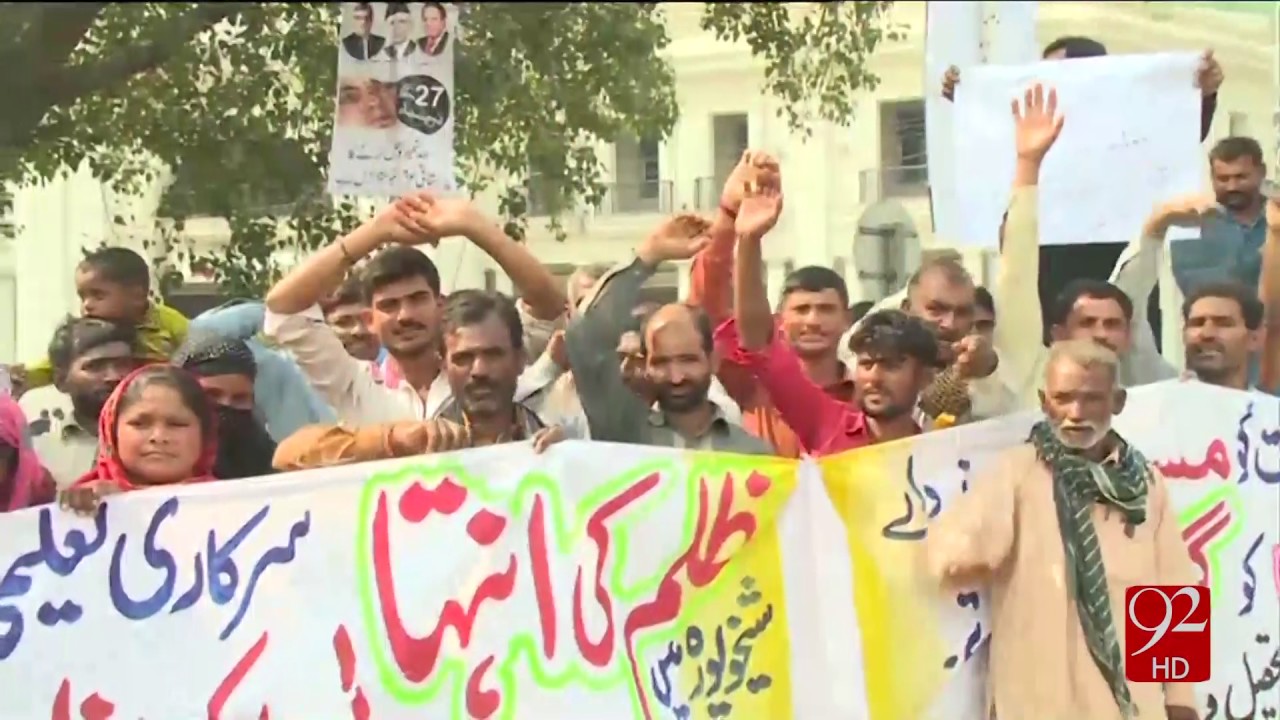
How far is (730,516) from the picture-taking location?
3863 mm

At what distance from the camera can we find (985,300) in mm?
5125

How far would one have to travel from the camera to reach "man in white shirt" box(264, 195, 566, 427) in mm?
4008

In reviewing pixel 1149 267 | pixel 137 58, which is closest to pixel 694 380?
pixel 1149 267

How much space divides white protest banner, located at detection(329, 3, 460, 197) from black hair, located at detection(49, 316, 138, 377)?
32.0 inches

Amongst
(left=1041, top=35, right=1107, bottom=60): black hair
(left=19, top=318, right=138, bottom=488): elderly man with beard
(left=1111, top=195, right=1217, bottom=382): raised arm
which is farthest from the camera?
(left=1041, top=35, right=1107, bottom=60): black hair

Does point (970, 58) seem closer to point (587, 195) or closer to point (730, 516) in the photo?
point (587, 195)

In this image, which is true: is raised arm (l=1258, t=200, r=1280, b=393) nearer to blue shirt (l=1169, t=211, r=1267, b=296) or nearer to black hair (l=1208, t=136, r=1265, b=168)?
blue shirt (l=1169, t=211, r=1267, b=296)

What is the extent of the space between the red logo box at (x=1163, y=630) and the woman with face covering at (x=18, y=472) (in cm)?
215

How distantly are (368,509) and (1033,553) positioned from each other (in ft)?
4.30

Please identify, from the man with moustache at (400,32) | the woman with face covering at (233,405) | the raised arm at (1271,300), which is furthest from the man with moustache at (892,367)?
the man with moustache at (400,32)

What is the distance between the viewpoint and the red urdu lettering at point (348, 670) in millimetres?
3537

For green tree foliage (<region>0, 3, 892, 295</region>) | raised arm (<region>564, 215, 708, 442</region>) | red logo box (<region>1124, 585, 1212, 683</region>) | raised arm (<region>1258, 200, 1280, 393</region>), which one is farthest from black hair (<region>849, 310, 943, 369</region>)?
green tree foliage (<region>0, 3, 892, 295</region>)

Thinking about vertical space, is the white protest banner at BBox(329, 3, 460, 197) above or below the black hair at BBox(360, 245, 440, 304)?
above

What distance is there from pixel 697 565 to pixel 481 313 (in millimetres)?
661
